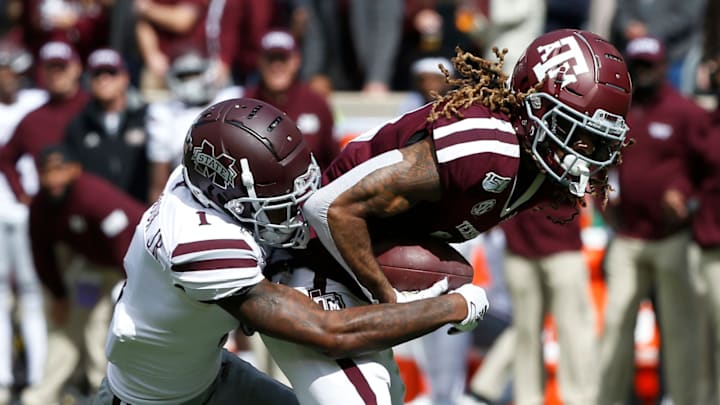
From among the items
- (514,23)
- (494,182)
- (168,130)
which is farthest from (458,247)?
(494,182)

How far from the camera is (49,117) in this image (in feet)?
25.0

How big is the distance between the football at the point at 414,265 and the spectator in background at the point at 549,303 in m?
2.87

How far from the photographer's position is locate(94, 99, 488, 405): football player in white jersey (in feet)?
11.4

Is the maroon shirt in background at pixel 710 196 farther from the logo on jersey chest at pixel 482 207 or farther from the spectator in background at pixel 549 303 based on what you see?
the logo on jersey chest at pixel 482 207

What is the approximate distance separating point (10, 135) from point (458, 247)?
308 centimetres

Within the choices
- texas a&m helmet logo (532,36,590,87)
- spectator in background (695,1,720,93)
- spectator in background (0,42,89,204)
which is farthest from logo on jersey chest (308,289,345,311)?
spectator in background (0,42,89,204)

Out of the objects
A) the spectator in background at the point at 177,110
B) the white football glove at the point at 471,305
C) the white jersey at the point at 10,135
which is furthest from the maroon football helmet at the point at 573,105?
the white jersey at the point at 10,135

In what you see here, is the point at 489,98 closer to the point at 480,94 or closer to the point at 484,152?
the point at 480,94

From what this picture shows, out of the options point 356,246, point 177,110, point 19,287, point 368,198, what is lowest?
point 19,287

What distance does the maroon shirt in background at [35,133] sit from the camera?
7535 mm

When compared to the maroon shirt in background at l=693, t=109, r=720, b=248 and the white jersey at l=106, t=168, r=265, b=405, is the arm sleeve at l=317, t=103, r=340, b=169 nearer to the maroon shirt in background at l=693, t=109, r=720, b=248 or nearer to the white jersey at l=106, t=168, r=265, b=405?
the maroon shirt in background at l=693, t=109, r=720, b=248

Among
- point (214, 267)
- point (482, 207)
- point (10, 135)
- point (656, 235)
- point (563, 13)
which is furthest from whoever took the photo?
point (563, 13)

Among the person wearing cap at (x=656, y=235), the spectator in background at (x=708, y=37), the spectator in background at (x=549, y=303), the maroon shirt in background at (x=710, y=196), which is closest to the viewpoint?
the maroon shirt in background at (x=710, y=196)

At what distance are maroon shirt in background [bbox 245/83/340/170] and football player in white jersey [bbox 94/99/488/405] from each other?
3.23m
